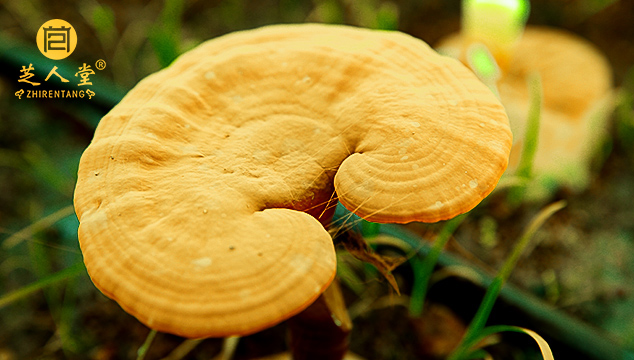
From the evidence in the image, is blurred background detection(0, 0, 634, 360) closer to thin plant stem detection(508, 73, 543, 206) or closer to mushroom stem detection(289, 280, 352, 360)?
mushroom stem detection(289, 280, 352, 360)

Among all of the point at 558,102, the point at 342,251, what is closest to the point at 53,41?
the point at 342,251

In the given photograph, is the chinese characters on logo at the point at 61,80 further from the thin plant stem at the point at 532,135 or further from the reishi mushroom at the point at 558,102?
the thin plant stem at the point at 532,135

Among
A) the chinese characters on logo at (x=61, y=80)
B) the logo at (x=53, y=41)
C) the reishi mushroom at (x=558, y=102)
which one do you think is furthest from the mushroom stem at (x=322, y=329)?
the logo at (x=53, y=41)

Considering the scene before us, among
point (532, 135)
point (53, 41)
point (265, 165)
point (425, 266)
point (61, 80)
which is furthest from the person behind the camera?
point (61, 80)

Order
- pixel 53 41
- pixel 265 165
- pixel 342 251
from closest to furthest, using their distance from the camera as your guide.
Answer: pixel 265 165 < pixel 342 251 < pixel 53 41

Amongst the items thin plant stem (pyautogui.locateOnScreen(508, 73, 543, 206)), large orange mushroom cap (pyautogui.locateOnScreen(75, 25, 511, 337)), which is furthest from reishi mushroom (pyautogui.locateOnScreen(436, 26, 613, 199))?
large orange mushroom cap (pyautogui.locateOnScreen(75, 25, 511, 337))

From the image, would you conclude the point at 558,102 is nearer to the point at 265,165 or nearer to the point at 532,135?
the point at 532,135
